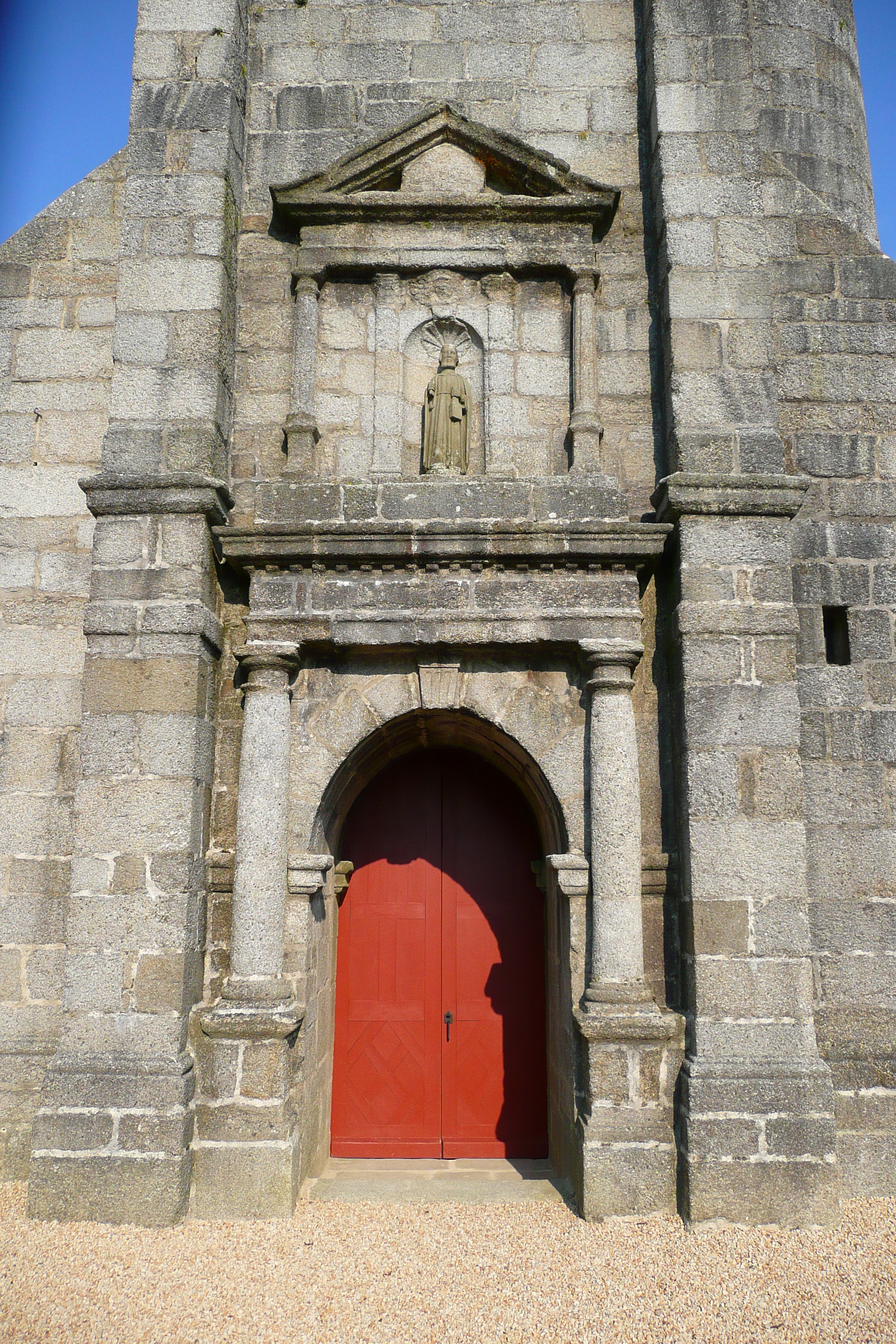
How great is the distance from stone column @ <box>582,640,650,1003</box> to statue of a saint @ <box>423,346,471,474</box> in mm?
1260

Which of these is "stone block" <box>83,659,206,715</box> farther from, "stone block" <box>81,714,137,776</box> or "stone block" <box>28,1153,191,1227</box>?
"stone block" <box>28,1153,191,1227</box>

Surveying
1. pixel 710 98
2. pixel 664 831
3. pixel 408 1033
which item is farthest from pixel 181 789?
pixel 710 98


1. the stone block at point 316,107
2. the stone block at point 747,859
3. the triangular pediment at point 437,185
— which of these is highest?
the stone block at point 316,107

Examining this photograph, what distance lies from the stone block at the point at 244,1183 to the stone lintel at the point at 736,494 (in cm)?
363

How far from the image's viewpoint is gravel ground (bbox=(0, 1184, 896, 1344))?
3268 mm

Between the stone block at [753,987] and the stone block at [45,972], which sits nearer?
the stone block at [753,987]

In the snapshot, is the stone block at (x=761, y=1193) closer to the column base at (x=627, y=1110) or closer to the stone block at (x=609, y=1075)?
the column base at (x=627, y=1110)

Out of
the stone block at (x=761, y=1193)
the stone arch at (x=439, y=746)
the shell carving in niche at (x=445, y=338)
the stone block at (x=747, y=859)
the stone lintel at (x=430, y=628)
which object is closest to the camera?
the stone block at (x=761, y=1193)

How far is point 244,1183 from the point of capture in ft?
13.3

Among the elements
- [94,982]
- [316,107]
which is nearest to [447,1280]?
[94,982]

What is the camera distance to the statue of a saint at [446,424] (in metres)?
4.84

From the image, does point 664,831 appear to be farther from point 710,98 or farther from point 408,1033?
point 710,98

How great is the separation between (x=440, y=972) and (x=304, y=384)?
11.2ft

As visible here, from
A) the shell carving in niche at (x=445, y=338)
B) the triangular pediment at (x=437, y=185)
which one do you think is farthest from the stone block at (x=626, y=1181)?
the triangular pediment at (x=437, y=185)
